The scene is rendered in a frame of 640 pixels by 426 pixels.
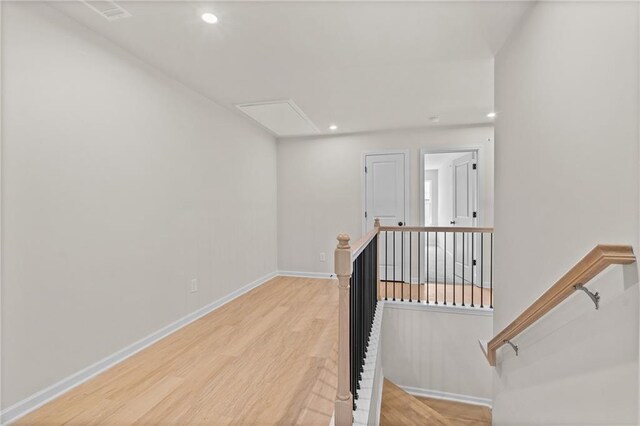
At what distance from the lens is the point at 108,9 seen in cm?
184

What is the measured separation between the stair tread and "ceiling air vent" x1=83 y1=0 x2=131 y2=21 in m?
3.86

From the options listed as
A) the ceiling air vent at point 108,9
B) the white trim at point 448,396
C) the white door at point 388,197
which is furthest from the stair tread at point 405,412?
the ceiling air vent at point 108,9

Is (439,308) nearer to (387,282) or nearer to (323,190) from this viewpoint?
(387,282)

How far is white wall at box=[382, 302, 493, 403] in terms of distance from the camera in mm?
3377

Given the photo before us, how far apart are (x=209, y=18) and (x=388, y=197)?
3416mm

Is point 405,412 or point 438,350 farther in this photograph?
point 438,350

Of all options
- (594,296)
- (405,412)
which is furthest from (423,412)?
(594,296)

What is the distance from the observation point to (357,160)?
475cm

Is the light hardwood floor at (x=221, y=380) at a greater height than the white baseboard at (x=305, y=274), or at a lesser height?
lesser

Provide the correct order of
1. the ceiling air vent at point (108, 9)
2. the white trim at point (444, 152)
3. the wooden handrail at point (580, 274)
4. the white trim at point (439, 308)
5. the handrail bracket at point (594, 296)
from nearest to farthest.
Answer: the wooden handrail at point (580, 274), the handrail bracket at point (594, 296), the ceiling air vent at point (108, 9), the white trim at point (439, 308), the white trim at point (444, 152)

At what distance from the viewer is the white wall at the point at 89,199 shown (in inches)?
65.6

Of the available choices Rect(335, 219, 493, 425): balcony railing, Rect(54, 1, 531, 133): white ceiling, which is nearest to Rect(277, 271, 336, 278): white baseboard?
Rect(335, 219, 493, 425): balcony railing

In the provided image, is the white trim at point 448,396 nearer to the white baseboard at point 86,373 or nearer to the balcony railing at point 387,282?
the balcony railing at point 387,282

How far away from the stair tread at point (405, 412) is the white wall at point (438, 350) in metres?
0.44
